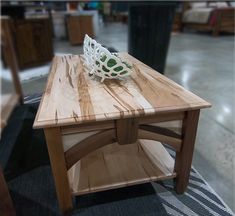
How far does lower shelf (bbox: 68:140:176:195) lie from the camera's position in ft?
2.92

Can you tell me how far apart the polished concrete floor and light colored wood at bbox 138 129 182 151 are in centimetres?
37

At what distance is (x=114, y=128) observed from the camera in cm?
77

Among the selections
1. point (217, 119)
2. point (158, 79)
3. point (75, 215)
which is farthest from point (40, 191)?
point (217, 119)

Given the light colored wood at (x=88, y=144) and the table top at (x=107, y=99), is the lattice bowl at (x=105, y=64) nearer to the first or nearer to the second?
the table top at (x=107, y=99)

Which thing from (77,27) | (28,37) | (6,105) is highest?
(28,37)

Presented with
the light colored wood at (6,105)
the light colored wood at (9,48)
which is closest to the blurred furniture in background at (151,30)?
the light colored wood at (9,48)

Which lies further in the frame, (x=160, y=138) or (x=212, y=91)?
(x=212, y=91)

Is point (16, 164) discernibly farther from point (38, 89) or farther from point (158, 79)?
point (38, 89)

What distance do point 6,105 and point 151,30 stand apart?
58.5 inches

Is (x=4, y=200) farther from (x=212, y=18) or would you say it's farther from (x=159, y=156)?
(x=212, y=18)

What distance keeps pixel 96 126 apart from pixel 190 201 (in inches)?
22.2

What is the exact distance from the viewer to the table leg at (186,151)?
31.7 inches

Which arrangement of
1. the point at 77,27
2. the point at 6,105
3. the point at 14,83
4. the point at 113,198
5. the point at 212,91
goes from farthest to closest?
1. the point at 77,27
2. the point at 212,91
3. the point at 14,83
4. the point at 6,105
5. the point at 113,198

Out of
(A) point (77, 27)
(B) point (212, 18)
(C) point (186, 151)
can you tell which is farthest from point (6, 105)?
(B) point (212, 18)
